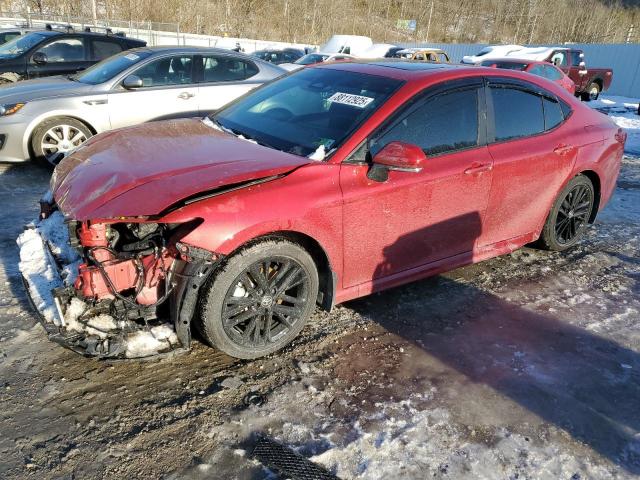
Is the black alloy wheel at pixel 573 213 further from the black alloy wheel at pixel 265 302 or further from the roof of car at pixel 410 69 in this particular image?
the black alloy wheel at pixel 265 302

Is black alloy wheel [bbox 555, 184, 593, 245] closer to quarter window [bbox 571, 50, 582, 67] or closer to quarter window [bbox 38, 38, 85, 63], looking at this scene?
quarter window [bbox 38, 38, 85, 63]

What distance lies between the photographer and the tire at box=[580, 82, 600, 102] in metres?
18.4

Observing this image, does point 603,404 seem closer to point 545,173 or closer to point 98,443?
point 545,173

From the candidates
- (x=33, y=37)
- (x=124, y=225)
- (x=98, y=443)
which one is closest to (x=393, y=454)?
(x=98, y=443)

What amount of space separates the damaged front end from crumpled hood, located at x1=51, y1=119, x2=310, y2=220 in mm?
124

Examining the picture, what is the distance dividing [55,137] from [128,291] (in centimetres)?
432

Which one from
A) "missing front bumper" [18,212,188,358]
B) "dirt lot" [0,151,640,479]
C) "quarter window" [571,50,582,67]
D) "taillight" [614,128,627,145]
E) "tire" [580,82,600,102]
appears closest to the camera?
"dirt lot" [0,151,640,479]

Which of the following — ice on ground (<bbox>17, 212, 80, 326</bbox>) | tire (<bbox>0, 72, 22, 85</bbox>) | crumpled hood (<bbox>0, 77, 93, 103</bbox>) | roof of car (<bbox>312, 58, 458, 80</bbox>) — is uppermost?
roof of car (<bbox>312, 58, 458, 80</bbox>)

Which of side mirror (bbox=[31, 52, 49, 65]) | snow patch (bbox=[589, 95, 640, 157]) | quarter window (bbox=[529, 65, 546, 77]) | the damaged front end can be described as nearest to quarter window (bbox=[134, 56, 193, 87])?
side mirror (bbox=[31, 52, 49, 65])

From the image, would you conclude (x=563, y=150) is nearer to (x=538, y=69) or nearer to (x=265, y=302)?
(x=265, y=302)

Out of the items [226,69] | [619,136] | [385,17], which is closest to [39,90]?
[226,69]

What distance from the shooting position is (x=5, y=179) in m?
6.00

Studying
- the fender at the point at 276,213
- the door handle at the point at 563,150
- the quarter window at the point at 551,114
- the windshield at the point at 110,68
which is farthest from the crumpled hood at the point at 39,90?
the door handle at the point at 563,150

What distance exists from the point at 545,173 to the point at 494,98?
80 cm
